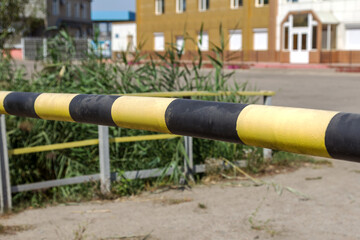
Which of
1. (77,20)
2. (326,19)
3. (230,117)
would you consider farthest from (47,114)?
(77,20)

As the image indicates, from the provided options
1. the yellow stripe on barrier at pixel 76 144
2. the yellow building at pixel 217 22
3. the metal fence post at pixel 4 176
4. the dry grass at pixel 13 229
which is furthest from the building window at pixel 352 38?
the dry grass at pixel 13 229

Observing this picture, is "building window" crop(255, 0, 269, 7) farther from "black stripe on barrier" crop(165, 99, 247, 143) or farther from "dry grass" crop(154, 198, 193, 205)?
"black stripe on barrier" crop(165, 99, 247, 143)

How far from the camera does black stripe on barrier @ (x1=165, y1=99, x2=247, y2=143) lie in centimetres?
117

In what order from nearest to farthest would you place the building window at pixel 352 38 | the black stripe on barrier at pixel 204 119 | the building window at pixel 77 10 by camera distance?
the black stripe on barrier at pixel 204 119 → the building window at pixel 352 38 → the building window at pixel 77 10

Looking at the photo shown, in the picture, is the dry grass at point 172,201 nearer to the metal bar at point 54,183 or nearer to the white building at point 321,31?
the metal bar at point 54,183

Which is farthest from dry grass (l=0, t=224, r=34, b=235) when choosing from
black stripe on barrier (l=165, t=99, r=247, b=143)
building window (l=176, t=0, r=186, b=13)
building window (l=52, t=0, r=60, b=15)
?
building window (l=52, t=0, r=60, b=15)

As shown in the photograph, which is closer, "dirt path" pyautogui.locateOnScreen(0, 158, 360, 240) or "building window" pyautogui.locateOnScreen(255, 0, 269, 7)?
"dirt path" pyautogui.locateOnScreen(0, 158, 360, 240)

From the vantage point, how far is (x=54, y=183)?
Result: 474 cm

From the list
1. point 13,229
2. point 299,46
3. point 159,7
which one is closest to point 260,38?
point 299,46

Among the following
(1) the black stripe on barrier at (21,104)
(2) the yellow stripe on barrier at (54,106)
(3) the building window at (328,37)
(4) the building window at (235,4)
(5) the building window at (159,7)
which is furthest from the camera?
(5) the building window at (159,7)

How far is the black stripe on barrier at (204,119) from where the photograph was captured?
3.85 feet

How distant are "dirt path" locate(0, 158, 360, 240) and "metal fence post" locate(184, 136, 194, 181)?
0.19 meters

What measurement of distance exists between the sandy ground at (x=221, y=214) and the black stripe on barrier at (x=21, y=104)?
6.19ft

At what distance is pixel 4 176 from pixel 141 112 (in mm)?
3323
